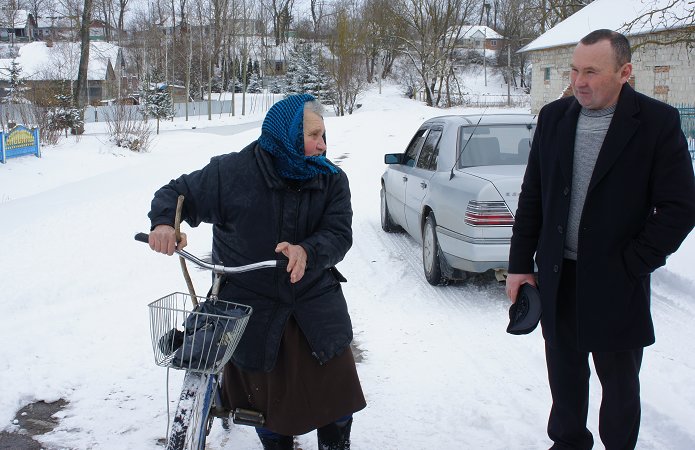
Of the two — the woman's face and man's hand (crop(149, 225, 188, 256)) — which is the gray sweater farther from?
man's hand (crop(149, 225, 188, 256))

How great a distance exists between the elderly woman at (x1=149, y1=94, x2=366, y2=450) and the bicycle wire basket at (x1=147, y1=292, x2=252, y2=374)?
0.33 m

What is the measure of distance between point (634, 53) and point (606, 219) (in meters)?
28.9

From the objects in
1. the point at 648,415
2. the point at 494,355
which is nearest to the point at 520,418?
the point at 648,415

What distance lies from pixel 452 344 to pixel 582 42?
297cm

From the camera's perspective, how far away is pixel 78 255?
7.70 meters

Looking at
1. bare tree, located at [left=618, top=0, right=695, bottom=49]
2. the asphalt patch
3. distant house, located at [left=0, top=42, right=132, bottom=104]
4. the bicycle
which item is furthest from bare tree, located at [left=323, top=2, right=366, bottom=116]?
the bicycle

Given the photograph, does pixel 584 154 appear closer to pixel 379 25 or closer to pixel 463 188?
pixel 463 188

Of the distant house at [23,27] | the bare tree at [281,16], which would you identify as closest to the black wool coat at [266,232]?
the bare tree at [281,16]

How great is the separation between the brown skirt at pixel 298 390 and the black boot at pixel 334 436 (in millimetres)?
109

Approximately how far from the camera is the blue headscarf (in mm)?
2730

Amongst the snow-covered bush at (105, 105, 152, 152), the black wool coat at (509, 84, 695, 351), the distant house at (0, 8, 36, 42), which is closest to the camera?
the black wool coat at (509, 84, 695, 351)

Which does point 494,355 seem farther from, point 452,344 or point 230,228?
point 230,228

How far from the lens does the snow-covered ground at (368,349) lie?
3.81 meters

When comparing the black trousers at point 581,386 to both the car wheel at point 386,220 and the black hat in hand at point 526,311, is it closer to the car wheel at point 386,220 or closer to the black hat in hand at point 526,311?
the black hat in hand at point 526,311
